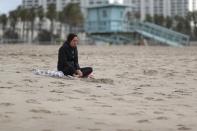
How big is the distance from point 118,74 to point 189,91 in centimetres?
320

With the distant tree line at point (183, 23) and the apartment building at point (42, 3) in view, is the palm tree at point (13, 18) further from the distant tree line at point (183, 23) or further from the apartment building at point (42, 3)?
the distant tree line at point (183, 23)

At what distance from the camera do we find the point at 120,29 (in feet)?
181

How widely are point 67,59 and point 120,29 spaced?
45.5 m

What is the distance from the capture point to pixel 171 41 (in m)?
53.5

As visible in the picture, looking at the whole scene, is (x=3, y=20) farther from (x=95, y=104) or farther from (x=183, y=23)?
(x=95, y=104)

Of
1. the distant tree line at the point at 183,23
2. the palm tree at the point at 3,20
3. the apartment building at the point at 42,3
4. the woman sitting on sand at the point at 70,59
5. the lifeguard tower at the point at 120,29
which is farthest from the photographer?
the apartment building at the point at 42,3

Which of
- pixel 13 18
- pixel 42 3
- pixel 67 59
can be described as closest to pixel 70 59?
pixel 67 59

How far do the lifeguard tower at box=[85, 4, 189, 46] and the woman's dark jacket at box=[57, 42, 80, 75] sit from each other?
142 feet

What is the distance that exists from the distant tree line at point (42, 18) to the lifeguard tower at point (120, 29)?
81.0 ft

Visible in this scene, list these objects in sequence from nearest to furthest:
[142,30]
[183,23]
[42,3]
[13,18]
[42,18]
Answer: [142,30] → [42,18] → [13,18] → [183,23] → [42,3]

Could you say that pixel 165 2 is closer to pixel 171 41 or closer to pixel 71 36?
pixel 171 41

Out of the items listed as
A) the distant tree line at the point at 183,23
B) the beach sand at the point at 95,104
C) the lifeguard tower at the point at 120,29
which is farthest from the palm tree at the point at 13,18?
the beach sand at the point at 95,104

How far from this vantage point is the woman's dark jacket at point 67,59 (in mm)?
9938

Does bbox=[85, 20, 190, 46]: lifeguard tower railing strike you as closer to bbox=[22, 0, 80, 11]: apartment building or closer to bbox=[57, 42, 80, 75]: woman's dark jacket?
bbox=[57, 42, 80, 75]: woman's dark jacket
